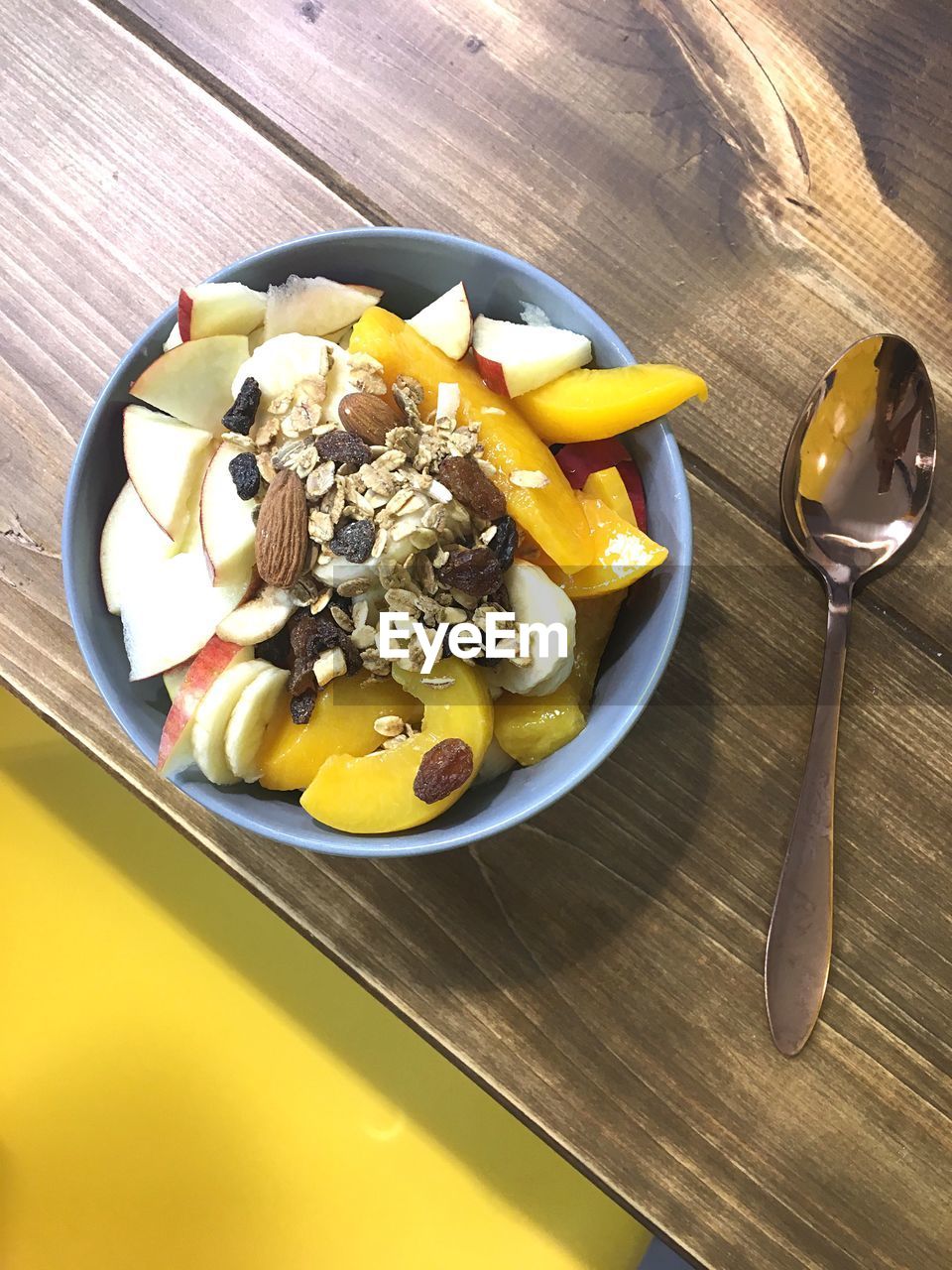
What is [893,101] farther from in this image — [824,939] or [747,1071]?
[747,1071]

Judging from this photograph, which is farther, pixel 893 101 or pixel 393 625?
pixel 893 101

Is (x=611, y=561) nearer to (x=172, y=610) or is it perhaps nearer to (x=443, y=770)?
(x=443, y=770)

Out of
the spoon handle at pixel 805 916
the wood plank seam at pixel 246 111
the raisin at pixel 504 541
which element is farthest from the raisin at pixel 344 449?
the spoon handle at pixel 805 916

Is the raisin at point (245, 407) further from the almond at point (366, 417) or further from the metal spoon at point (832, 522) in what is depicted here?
the metal spoon at point (832, 522)

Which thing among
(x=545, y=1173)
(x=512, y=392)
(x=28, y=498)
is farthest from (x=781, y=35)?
(x=545, y=1173)

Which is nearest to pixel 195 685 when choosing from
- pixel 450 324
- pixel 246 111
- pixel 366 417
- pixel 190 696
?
pixel 190 696

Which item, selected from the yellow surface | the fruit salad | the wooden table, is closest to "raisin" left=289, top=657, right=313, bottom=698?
the fruit salad

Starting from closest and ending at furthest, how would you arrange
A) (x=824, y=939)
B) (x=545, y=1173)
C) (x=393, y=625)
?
1. (x=393, y=625)
2. (x=824, y=939)
3. (x=545, y=1173)
